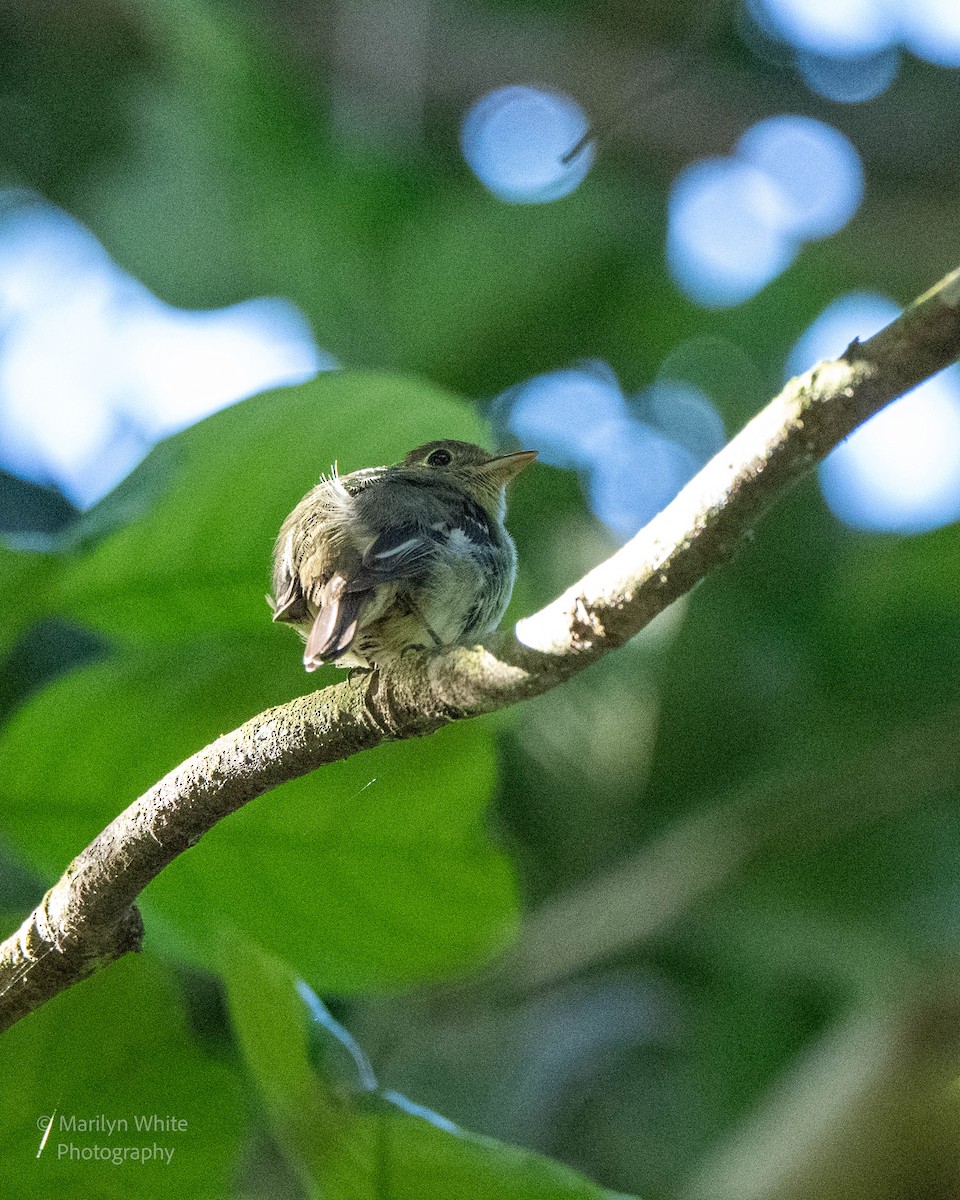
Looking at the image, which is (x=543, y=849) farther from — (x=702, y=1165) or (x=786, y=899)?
(x=702, y=1165)

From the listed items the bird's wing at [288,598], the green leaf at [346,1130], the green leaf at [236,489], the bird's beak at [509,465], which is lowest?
the green leaf at [346,1130]

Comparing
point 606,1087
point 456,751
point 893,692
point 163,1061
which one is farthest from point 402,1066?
point 893,692

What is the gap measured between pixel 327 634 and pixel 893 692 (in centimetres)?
158

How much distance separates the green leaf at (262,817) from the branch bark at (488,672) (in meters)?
0.21

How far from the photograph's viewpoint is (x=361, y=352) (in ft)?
8.27

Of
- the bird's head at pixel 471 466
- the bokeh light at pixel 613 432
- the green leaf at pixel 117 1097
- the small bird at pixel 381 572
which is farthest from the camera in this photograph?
the bokeh light at pixel 613 432

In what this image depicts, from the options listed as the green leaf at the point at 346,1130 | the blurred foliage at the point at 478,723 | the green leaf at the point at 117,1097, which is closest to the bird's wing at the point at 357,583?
the blurred foliage at the point at 478,723

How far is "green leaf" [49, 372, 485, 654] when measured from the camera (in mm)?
1293

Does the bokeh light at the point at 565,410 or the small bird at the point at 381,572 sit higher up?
the bokeh light at the point at 565,410

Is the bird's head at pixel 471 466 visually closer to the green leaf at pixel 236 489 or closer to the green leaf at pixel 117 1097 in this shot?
the green leaf at pixel 236 489

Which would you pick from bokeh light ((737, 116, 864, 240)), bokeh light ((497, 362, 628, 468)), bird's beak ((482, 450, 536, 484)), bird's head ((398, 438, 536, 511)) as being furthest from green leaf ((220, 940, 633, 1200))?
bokeh light ((737, 116, 864, 240))

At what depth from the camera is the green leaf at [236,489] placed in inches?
50.9

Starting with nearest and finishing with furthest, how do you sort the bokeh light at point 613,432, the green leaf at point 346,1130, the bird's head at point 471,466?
1. the green leaf at point 346,1130
2. the bird's head at point 471,466
3. the bokeh light at point 613,432

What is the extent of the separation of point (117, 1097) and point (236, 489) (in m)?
0.64
